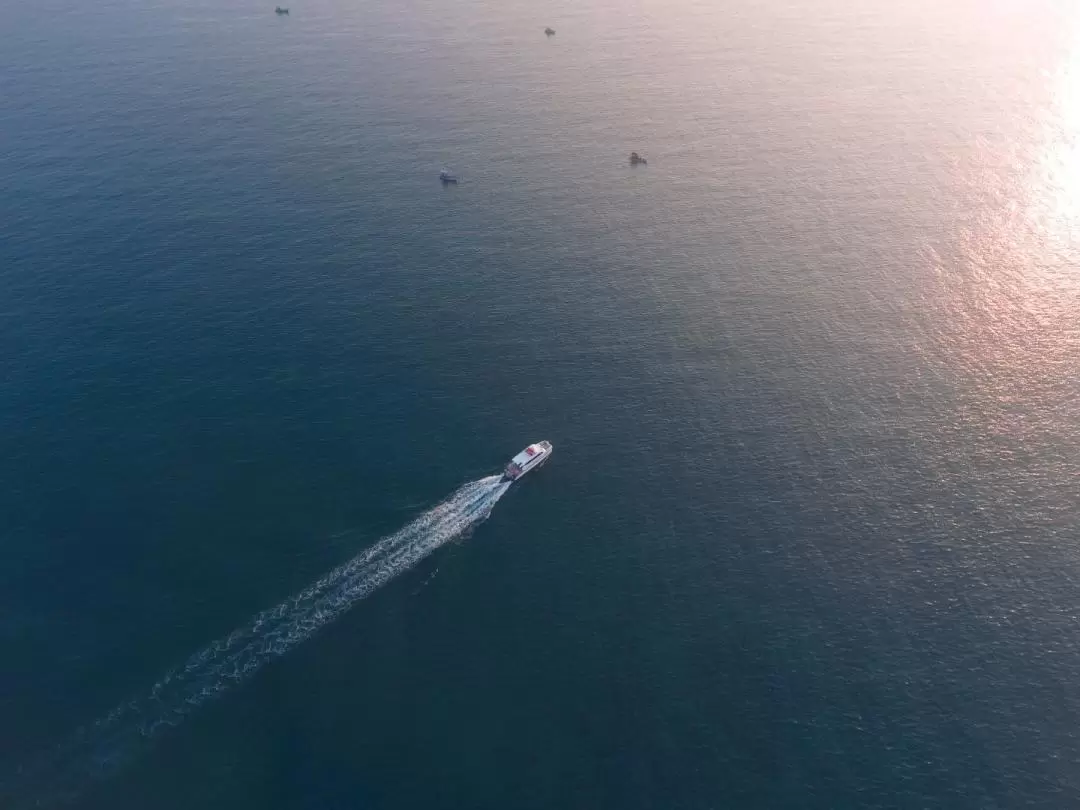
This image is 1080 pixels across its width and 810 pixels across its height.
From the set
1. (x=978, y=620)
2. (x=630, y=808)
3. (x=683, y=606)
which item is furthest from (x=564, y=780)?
(x=978, y=620)

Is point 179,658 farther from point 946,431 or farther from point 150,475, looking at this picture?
point 946,431

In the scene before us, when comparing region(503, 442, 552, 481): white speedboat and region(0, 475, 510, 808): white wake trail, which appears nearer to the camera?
region(0, 475, 510, 808): white wake trail

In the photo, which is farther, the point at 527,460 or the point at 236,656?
the point at 527,460

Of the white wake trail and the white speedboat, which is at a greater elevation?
the white speedboat

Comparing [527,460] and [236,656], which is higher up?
[527,460]

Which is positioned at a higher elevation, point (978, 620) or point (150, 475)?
point (150, 475)
